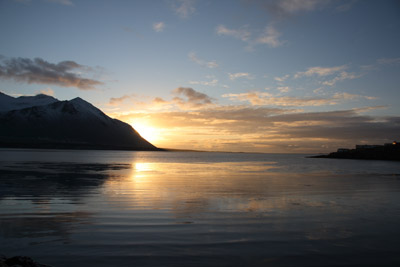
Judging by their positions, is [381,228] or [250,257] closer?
[250,257]

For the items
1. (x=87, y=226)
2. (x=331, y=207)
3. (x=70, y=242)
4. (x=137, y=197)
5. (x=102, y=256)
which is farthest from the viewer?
(x=137, y=197)

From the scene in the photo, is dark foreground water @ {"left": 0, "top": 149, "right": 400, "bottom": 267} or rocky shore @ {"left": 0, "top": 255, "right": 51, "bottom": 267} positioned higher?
rocky shore @ {"left": 0, "top": 255, "right": 51, "bottom": 267}

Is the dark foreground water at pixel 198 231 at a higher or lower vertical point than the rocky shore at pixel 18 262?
lower

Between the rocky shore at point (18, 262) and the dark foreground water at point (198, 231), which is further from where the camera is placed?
the dark foreground water at point (198, 231)

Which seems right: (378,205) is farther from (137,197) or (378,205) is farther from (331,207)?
(137,197)

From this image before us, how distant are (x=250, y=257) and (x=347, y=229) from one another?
580cm

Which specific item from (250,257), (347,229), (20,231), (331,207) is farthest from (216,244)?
(331,207)

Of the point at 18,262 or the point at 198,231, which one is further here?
the point at 198,231

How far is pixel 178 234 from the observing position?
35.3 ft

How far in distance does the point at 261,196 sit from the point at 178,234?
37.6ft

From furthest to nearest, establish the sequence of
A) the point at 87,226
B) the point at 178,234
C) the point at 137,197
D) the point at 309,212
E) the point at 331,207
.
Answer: the point at 137,197 < the point at 331,207 < the point at 309,212 < the point at 87,226 < the point at 178,234

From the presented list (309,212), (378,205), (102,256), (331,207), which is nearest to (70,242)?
(102,256)

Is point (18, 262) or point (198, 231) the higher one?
point (18, 262)

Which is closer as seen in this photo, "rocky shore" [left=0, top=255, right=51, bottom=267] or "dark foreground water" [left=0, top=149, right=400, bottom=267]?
"rocky shore" [left=0, top=255, right=51, bottom=267]
